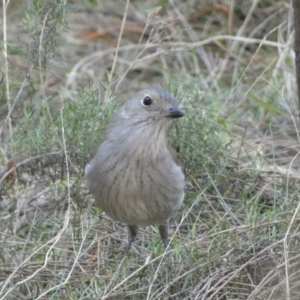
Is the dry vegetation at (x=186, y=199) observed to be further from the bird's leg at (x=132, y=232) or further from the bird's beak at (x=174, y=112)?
the bird's beak at (x=174, y=112)

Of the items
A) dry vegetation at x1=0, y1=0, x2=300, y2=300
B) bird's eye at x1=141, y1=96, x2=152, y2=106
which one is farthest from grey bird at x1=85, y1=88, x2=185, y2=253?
dry vegetation at x1=0, y1=0, x2=300, y2=300

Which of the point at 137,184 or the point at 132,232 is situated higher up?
the point at 137,184

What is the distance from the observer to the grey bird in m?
5.54

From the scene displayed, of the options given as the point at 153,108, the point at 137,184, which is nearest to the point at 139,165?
the point at 137,184

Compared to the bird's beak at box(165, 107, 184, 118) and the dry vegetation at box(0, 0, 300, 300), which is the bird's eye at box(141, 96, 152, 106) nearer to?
the bird's beak at box(165, 107, 184, 118)

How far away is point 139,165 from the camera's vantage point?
5.54 m

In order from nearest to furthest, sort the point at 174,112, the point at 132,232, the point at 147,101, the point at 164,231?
1. the point at 174,112
2. the point at 147,101
3. the point at 164,231
4. the point at 132,232

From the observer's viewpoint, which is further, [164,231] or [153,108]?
[164,231]

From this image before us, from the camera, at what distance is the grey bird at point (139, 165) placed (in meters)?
5.54

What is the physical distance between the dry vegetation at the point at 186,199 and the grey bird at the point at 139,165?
23 centimetres

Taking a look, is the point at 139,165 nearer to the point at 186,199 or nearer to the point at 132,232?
the point at 132,232

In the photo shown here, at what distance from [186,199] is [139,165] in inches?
35.8

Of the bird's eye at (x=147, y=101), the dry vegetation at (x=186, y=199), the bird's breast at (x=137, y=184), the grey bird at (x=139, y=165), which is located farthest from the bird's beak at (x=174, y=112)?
the dry vegetation at (x=186, y=199)

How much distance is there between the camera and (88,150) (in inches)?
240
